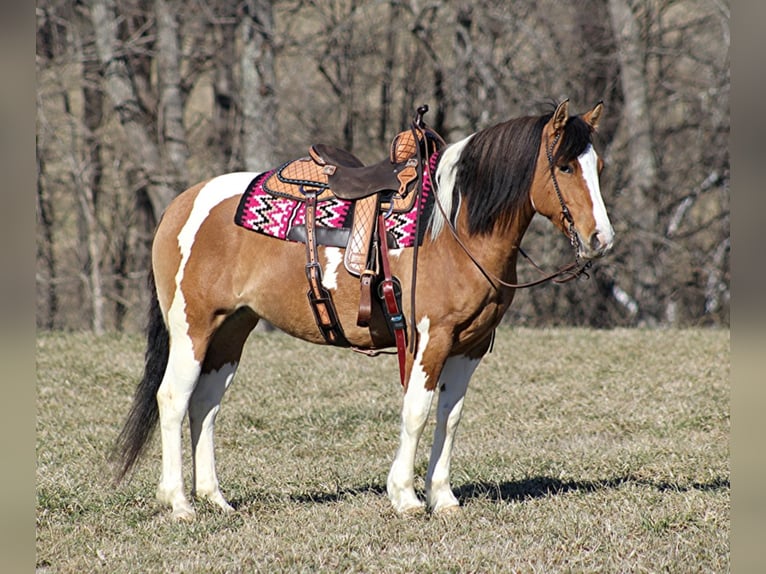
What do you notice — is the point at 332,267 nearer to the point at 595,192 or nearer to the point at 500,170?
the point at 500,170

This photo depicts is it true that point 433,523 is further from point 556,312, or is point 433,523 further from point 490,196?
point 556,312

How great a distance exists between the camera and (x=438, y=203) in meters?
4.63

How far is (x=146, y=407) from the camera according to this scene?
517 cm

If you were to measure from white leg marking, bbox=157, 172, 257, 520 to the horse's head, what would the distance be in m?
1.80

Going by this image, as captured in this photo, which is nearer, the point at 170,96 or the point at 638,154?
the point at 638,154

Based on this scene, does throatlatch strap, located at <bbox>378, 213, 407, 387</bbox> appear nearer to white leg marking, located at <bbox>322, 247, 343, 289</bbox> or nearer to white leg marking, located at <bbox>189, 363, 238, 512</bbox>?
white leg marking, located at <bbox>322, 247, 343, 289</bbox>

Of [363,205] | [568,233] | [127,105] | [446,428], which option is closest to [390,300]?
[363,205]

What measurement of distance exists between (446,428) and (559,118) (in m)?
1.63

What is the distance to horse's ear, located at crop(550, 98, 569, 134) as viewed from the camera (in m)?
4.29

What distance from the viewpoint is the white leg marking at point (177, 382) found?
192 inches

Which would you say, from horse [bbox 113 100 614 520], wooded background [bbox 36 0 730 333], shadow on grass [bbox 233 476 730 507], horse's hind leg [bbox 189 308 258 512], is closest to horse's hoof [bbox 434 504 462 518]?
horse [bbox 113 100 614 520]

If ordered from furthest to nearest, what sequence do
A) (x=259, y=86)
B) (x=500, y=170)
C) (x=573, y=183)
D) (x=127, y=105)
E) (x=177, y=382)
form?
(x=127, y=105) → (x=259, y=86) → (x=177, y=382) → (x=500, y=170) → (x=573, y=183)

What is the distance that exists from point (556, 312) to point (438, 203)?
1021 cm
